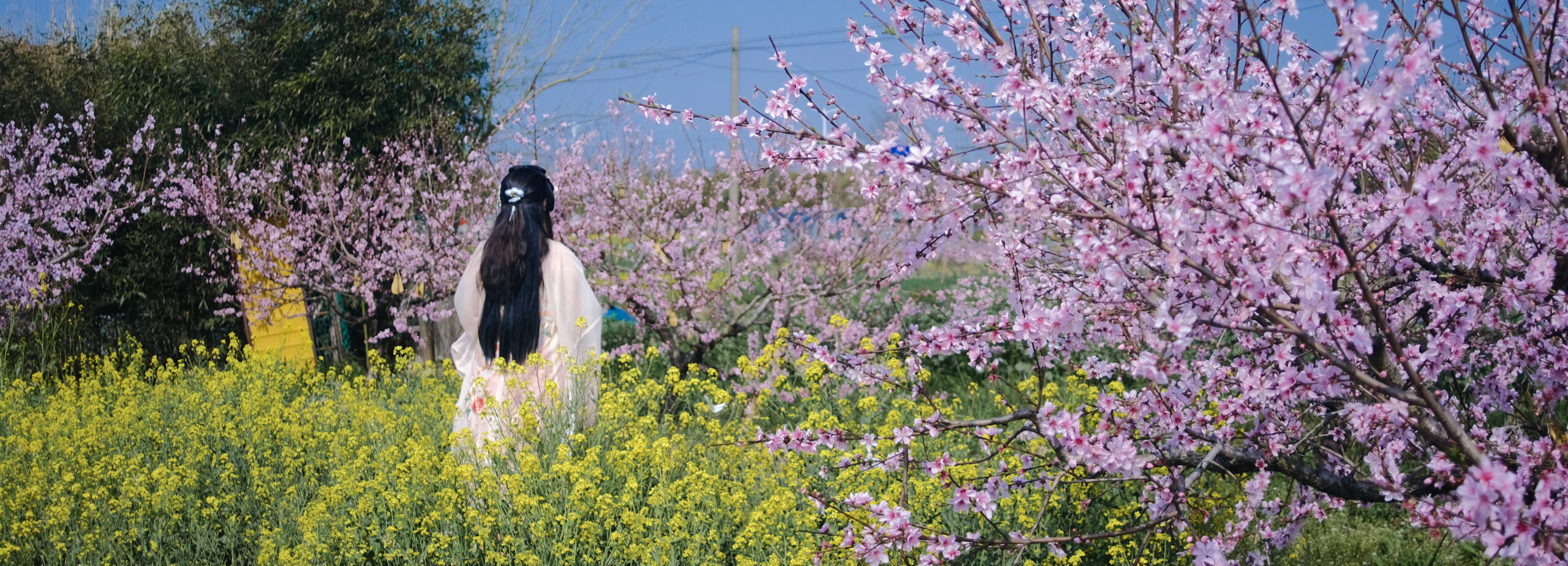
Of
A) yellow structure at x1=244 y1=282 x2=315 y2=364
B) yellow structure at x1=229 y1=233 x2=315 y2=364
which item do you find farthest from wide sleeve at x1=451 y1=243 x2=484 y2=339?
yellow structure at x1=244 y1=282 x2=315 y2=364

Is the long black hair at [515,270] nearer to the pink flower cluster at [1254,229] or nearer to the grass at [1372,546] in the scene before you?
the pink flower cluster at [1254,229]

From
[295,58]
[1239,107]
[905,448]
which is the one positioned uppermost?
[295,58]

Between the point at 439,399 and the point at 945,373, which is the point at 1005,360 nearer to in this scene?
the point at 945,373

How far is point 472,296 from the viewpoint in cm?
422

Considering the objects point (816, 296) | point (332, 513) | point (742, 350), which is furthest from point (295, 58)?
point (332, 513)

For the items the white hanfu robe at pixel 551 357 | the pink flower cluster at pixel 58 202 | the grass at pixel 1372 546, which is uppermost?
the pink flower cluster at pixel 58 202

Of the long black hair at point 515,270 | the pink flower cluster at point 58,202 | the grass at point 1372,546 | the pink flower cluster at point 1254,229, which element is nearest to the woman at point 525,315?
the long black hair at point 515,270

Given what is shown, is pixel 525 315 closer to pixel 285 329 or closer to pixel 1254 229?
pixel 1254 229

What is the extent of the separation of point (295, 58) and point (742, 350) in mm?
5246

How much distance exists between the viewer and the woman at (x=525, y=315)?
4078 mm

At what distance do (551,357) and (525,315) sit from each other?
23 centimetres

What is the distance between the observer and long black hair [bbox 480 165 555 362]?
4059mm

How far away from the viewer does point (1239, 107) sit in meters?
1.83

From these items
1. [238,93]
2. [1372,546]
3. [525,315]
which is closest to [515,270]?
[525,315]
